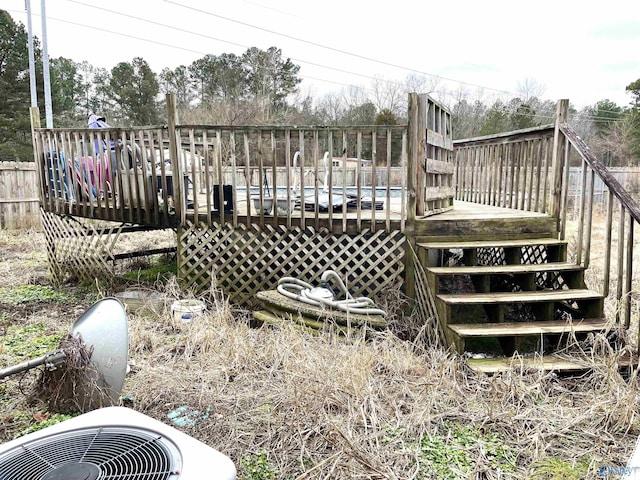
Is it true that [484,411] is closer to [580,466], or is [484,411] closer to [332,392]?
[580,466]

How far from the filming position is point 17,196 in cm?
1158

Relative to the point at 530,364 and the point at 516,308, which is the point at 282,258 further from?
the point at 530,364

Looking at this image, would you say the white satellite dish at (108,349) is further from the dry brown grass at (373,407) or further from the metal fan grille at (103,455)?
the metal fan grille at (103,455)

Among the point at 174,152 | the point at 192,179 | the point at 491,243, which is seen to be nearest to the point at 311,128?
the point at 192,179

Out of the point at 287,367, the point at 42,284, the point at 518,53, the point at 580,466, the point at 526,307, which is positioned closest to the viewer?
the point at 580,466

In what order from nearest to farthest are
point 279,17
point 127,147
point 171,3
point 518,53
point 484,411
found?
point 484,411 → point 127,147 → point 171,3 → point 279,17 → point 518,53

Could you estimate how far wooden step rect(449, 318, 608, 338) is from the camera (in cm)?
353

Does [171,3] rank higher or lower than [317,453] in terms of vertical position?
higher

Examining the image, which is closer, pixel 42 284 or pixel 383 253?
pixel 383 253

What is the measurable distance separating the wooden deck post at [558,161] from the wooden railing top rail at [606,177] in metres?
0.10

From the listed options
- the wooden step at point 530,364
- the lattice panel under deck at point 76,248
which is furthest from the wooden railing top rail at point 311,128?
the wooden step at point 530,364

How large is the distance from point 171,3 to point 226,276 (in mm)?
20498

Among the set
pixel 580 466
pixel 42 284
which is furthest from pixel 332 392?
pixel 42 284

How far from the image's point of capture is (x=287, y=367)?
326 centimetres
